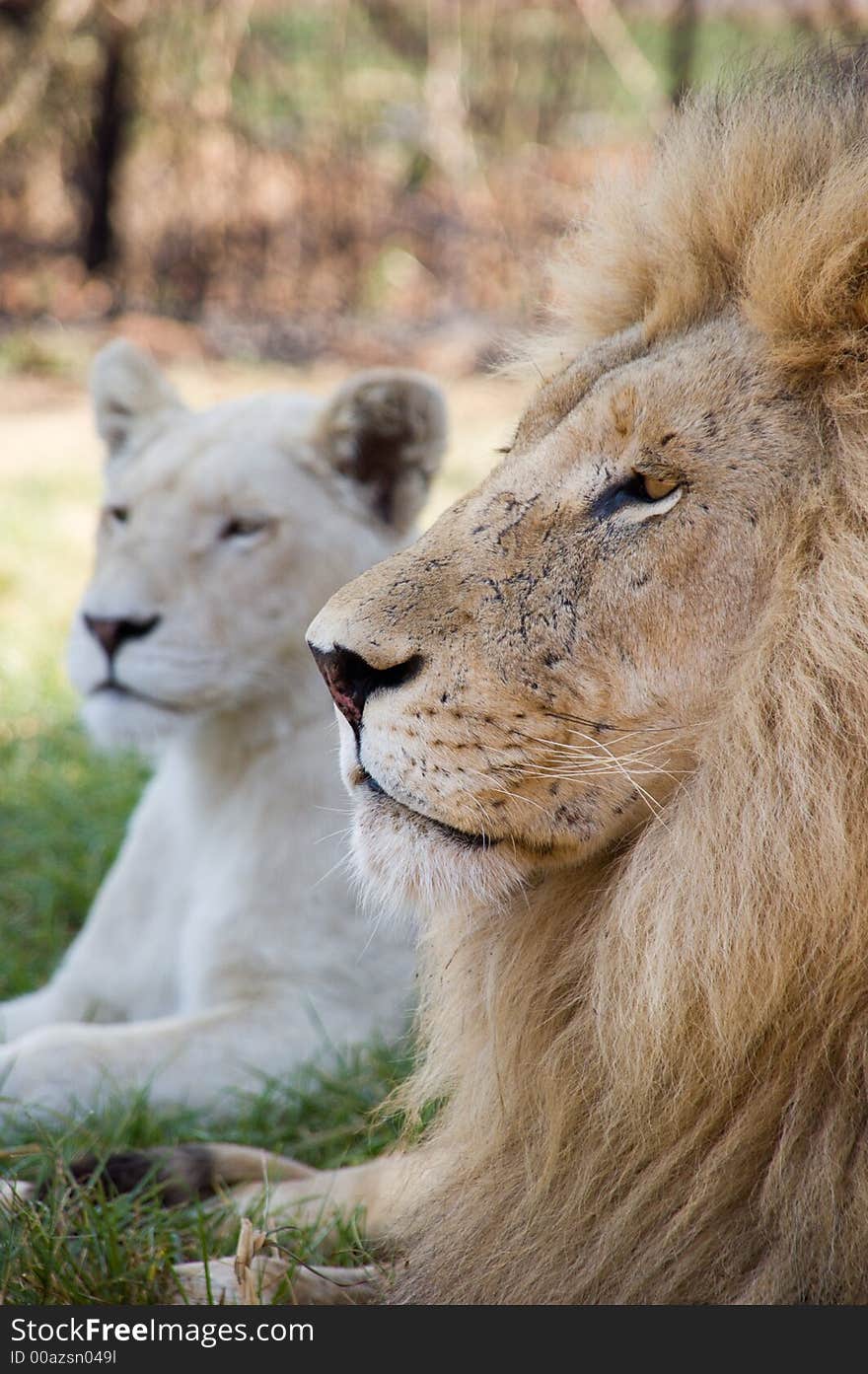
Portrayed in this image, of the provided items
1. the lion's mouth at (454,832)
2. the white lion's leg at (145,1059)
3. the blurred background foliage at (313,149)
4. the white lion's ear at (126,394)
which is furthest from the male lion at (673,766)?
the blurred background foliage at (313,149)

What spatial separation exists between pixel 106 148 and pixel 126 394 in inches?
290

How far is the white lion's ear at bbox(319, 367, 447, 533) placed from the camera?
3.44 meters

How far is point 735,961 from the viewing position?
1.70 meters

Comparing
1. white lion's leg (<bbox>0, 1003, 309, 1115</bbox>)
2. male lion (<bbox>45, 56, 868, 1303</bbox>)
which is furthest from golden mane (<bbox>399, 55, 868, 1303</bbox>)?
white lion's leg (<bbox>0, 1003, 309, 1115</bbox>)

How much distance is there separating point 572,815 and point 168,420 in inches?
88.5

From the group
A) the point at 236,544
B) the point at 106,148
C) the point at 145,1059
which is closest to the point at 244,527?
the point at 236,544

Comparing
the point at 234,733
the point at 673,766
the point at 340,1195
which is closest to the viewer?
the point at 673,766

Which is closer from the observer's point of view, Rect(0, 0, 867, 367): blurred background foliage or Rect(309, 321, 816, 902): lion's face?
Rect(309, 321, 816, 902): lion's face

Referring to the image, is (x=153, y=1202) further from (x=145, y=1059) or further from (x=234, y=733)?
(x=234, y=733)

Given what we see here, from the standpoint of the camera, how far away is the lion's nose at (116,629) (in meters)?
3.29

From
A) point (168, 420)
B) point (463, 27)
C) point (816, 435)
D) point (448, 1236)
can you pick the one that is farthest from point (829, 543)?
point (463, 27)

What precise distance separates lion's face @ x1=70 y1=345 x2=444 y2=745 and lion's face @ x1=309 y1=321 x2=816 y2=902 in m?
1.46

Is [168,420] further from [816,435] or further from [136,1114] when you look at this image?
[816,435]

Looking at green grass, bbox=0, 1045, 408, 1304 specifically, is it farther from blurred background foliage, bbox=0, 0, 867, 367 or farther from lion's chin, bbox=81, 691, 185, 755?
blurred background foliage, bbox=0, 0, 867, 367
